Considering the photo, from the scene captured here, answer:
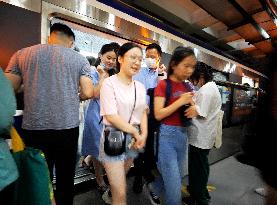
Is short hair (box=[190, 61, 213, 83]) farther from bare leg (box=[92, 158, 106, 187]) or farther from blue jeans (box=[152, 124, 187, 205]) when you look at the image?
bare leg (box=[92, 158, 106, 187])

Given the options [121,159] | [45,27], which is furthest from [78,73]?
[45,27]

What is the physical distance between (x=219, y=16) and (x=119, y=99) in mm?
4368

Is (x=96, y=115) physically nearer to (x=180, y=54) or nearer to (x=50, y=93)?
(x=50, y=93)

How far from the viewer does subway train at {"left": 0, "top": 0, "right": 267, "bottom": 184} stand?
8.66 feet

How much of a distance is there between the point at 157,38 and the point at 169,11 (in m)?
1.17

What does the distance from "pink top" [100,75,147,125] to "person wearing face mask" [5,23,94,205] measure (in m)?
0.26

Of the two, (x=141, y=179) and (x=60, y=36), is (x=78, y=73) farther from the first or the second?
(x=141, y=179)

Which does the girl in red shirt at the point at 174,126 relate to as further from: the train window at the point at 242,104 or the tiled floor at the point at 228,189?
the train window at the point at 242,104

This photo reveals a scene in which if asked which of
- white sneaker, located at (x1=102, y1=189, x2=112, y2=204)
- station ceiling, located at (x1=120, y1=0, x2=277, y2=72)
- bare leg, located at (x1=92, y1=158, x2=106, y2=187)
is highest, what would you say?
station ceiling, located at (x1=120, y1=0, x2=277, y2=72)

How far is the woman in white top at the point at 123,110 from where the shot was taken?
1993 millimetres

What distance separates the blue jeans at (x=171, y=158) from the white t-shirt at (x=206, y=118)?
66 cm

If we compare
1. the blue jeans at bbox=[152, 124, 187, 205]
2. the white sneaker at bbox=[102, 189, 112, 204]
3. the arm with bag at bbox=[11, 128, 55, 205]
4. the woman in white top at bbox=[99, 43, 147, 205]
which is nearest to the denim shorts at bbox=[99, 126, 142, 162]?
the woman in white top at bbox=[99, 43, 147, 205]

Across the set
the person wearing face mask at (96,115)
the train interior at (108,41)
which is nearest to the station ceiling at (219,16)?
the train interior at (108,41)

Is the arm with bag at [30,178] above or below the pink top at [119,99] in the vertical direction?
below
